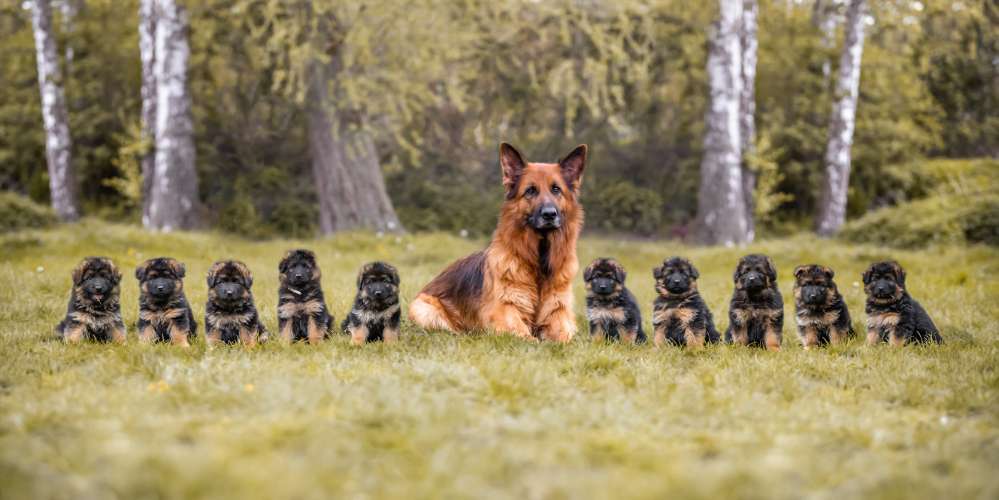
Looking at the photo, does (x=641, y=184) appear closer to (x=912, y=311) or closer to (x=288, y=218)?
(x=288, y=218)

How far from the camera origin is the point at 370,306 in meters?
7.69

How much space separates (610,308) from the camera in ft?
26.8

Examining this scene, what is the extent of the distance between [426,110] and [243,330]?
15596mm

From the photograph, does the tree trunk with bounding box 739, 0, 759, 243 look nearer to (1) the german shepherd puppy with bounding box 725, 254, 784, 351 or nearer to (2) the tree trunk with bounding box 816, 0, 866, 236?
(2) the tree trunk with bounding box 816, 0, 866, 236

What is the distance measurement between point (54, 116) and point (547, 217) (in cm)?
1541

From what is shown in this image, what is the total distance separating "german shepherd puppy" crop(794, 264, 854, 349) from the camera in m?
7.87

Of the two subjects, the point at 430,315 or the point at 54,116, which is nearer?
the point at 430,315

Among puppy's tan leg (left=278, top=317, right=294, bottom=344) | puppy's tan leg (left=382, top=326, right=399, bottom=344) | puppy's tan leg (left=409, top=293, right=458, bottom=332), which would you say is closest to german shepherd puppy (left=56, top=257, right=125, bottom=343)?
puppy's tan leg (left=278, top=317, right=294, bottom=344)

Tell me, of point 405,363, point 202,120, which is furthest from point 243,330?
point 202,120

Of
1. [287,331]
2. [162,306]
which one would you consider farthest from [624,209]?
[162,306]

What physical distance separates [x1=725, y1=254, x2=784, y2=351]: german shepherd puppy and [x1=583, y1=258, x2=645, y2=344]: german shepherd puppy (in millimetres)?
896

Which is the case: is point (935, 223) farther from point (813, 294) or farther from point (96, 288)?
point (96, 288)

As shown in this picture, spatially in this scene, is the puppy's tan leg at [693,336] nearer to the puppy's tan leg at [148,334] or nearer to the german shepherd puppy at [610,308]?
the german shepherd puppy at [610,308]

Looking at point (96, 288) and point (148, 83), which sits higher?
point (148, 83)
